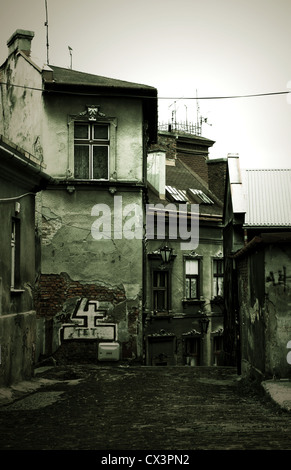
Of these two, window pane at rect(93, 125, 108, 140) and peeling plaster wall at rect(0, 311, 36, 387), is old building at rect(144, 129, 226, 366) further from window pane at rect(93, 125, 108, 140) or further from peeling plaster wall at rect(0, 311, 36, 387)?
peeling plaster wall at rect(0, 311, 36, 387)

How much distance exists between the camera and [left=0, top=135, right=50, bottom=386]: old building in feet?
41.5

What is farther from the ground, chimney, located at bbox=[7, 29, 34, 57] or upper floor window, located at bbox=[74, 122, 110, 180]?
chimney, located at bbox=[7, 29, 34, 57]

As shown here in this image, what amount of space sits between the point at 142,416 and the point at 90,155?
1259 centimetres

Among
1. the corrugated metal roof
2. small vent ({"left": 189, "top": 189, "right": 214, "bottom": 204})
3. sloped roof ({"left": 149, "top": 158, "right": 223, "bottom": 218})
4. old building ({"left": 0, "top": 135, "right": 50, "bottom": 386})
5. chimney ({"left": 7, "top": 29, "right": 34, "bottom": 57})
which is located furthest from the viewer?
small vent ({"left": 189, "top": 189, "right": 214, "bottom": 204})

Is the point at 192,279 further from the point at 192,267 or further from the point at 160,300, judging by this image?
the point at 160,300

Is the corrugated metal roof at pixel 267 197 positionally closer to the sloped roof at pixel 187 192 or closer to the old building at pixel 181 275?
the old building at pixel 181 275

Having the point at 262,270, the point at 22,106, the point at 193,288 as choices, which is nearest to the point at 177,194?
the point at 193,288

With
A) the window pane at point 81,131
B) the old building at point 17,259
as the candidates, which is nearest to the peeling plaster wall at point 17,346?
the old building at point 17,259

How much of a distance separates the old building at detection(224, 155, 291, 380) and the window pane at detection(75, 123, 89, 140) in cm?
506

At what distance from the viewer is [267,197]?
21234mm

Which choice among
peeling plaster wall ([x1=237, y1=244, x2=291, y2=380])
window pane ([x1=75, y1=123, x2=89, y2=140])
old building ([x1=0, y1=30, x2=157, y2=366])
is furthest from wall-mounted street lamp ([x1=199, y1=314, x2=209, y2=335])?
peeling plaster wall ([x1=237, y1=244, x2=291, y2=380])

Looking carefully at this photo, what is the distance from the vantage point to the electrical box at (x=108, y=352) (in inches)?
812

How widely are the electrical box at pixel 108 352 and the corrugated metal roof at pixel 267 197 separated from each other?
18.6 feet
